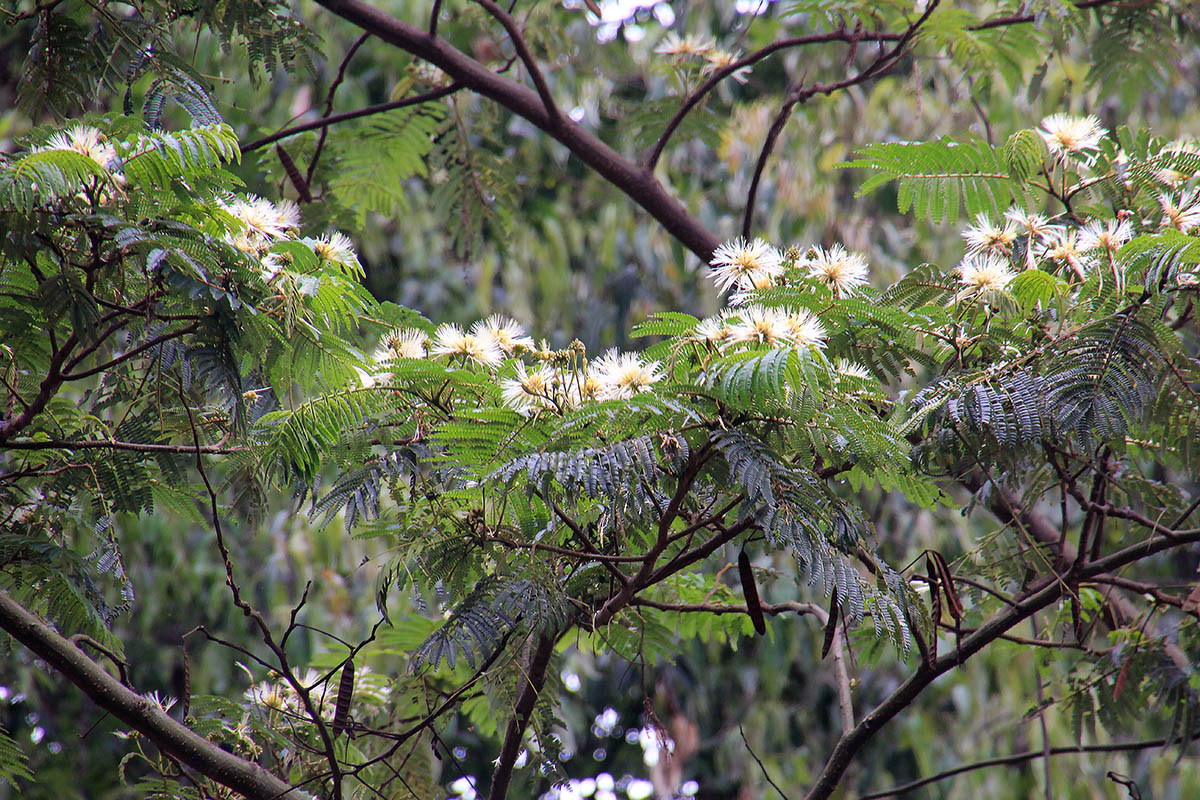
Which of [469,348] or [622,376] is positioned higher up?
[469,348]

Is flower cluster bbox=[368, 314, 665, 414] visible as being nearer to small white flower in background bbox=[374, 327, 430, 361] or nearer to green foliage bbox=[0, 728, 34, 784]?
small white flower in background bbox=[374, 327, 430, 361]

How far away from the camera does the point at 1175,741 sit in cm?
271

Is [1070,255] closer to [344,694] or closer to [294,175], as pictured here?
[344,694]

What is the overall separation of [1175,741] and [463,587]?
1.91 metres

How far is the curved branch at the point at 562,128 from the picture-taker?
11.9 ft

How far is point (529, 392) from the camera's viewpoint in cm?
179

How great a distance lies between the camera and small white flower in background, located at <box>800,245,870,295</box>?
6.44ft

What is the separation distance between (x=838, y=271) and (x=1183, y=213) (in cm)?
74

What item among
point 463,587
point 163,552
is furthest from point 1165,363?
point 163,552

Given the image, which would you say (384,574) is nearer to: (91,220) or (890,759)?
(91,220)

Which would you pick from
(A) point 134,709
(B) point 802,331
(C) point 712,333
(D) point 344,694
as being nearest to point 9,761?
(A) point 134,709

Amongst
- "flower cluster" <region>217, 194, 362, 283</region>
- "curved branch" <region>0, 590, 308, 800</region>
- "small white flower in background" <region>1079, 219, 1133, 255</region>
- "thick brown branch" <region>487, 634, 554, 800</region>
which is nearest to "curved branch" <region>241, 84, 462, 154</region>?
"flower cluster" <region>217, 194, 362, 283</region>

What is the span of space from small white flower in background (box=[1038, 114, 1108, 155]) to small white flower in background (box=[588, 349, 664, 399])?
1.23m

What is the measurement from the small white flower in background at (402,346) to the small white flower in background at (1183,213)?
4.73ft
